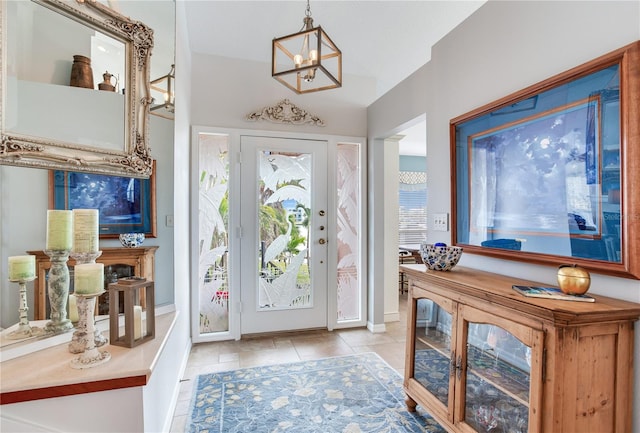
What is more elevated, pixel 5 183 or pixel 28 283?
pixel 5 183

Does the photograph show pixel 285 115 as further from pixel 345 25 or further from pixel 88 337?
pixel 88 337

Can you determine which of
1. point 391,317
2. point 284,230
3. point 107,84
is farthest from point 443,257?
point 391,317

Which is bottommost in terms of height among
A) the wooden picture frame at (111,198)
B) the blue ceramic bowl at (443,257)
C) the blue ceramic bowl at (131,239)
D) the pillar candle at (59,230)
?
the blue ceramic bowl at (443,257)

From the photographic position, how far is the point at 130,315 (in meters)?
1.32

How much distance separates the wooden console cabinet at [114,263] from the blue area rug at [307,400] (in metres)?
1.00

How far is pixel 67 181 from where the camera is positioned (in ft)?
4.32

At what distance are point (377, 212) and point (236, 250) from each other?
1.53 m

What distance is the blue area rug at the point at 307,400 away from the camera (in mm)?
1825

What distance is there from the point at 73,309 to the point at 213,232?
178 centimetres

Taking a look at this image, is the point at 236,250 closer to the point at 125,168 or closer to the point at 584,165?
the point at 125,168

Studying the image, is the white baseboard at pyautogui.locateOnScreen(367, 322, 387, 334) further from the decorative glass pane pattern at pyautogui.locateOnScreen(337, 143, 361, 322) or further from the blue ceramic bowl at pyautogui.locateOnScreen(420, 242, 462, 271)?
the blue ceramic bowl at pyautogui.locateOnScreen(420, 242, 462, 271)

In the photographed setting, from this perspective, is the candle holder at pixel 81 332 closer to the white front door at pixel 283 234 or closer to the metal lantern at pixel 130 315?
the metal lantern at pixel 130 315

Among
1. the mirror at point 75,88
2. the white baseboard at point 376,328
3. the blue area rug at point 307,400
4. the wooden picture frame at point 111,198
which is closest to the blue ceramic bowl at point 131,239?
the wooden picture frame at point 111,198

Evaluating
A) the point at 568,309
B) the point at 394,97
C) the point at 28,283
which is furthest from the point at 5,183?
the point at 394,97
